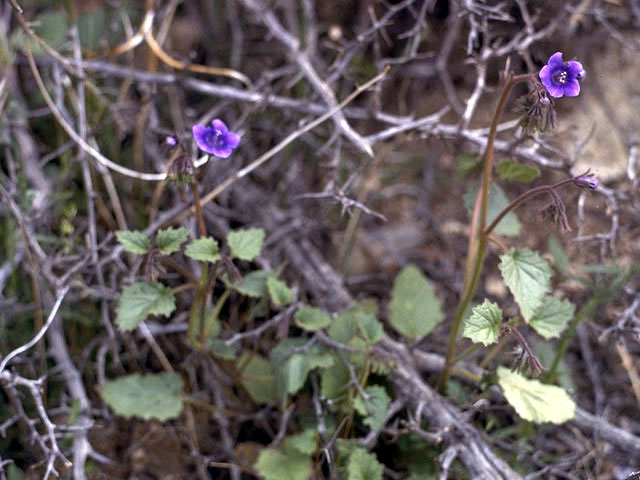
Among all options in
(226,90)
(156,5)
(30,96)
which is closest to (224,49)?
(156,5)

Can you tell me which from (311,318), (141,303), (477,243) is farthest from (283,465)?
(477,243)

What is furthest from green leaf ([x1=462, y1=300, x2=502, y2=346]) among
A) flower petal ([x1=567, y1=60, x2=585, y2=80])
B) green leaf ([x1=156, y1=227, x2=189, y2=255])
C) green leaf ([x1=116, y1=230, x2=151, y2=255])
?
green leaf ([x1=116, y1=230, x2=151, y2=255])

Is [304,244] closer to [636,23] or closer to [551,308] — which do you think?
[551,308]

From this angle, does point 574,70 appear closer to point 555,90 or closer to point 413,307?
point 555,90

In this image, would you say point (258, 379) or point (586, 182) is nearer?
point (586, 182)

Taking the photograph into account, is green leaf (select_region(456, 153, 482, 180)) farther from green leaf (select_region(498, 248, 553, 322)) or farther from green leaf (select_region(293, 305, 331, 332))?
green leaf (select_region(293, 305, 331, 332))
